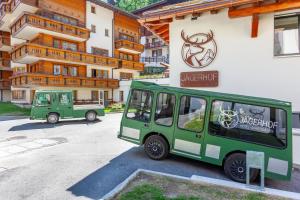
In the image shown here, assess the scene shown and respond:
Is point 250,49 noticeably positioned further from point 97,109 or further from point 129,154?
point 97,109

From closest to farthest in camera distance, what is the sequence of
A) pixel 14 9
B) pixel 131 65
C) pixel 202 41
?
pixel 202 41, pixel 14 9, pixel 131 65

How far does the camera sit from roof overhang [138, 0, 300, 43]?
25.0 ft

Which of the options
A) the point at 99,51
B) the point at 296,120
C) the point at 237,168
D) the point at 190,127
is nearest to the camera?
the point at 237,168

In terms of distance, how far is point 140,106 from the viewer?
8312 mm

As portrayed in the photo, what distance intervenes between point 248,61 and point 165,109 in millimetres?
3823

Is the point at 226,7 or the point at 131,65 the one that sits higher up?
the point at 131,65

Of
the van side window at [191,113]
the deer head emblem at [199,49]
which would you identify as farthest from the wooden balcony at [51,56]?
the van side window at [191,113]

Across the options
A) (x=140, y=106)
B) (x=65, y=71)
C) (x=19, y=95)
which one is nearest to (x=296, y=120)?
(x=140, y=106)

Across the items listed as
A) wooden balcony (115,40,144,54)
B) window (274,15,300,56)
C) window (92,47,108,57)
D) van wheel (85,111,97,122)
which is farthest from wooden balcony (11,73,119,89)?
window (274,15,300,56)

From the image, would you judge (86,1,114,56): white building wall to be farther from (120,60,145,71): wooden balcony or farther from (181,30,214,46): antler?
(181,30,214,46): antler

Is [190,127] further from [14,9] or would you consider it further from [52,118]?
[14,9]

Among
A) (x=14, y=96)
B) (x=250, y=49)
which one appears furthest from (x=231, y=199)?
(x=14, y=96)

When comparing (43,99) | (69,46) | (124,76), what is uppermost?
(69,46)

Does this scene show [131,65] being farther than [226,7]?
Yes
